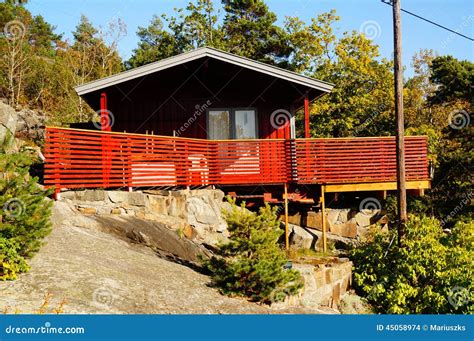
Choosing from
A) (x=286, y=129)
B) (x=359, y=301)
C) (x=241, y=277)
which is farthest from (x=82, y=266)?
(x=286, y=129)

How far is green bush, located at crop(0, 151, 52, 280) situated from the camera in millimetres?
6918

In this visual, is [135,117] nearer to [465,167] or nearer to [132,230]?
[132,230]

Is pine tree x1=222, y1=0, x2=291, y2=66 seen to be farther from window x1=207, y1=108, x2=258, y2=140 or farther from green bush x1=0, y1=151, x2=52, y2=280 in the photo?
green bush x1=0, y1=151, x2=52, y2=280

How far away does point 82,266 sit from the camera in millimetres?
7641

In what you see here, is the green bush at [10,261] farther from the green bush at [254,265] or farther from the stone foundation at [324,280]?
the stone foundation at [324,280]

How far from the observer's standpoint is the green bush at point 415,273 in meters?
12.2

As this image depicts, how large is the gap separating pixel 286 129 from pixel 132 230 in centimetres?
979

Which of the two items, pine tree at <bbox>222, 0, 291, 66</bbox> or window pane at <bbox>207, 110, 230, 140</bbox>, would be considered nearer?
window pane at <bbox>207, 110, 230, 140</bbox>

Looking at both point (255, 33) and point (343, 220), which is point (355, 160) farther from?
point (255, 33)
